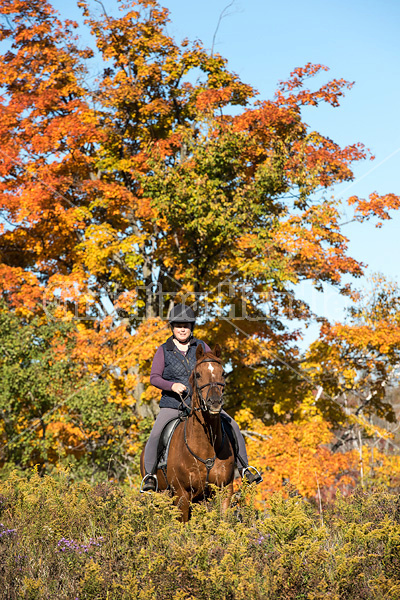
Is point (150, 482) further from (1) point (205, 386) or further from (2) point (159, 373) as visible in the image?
(1) point (205, 386)

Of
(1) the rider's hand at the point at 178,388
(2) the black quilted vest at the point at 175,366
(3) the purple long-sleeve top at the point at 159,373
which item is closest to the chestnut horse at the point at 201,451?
(1) the rider's hand at the point at 178,388

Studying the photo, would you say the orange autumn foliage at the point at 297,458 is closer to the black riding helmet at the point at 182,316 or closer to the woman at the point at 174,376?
the woman at the point at 174,376

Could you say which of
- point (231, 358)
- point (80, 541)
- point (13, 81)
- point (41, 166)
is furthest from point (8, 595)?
point (13, 81)

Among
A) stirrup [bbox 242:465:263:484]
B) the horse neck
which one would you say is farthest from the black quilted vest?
stirrup [bbox 242:465:263:484]

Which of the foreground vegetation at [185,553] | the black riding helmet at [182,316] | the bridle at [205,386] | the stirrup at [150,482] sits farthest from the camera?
the black riding helmet at [182,316]

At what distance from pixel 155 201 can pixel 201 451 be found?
12956 mm

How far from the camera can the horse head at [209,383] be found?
270 inches

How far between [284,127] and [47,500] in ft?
57.5

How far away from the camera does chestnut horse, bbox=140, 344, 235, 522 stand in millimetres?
7204

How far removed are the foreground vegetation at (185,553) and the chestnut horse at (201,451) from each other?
92cm

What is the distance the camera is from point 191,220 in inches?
760

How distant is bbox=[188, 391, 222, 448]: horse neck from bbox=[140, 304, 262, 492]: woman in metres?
0.56

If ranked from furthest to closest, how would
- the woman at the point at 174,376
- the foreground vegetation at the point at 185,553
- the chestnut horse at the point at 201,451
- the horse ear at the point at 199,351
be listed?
the woman at the point at 174,376 < the horse ear at the point at 199,351 < the chestnut horse at the point at 201,451 < the foreground vegetation at the point at 185,553

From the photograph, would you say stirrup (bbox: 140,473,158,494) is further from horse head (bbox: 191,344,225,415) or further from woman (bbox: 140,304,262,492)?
horse head (bbox: 191,344,225,415)
